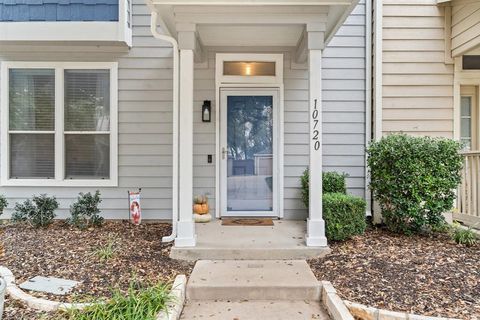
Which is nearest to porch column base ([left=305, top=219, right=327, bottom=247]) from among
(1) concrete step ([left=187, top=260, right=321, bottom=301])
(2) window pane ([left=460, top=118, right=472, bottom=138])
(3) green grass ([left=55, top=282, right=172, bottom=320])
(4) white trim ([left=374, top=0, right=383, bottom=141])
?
(1) concrete step ([left=187, top=260, right=321, bottom=301])

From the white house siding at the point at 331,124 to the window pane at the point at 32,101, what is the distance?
2275 millimetres

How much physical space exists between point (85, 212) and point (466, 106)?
5.97m

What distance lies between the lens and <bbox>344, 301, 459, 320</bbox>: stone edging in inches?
97.9

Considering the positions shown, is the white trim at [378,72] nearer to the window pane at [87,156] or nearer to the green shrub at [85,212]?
the window pane at [87,156]

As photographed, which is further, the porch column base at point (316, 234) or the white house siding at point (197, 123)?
the white house siding at point (197, 123)

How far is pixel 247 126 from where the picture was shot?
5.23m

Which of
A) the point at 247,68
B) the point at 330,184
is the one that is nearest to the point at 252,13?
the point at 247,68

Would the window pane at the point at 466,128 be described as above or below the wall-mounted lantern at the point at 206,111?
below

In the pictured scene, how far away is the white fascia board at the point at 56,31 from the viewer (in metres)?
4.74

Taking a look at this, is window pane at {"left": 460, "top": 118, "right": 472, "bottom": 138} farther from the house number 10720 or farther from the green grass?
the green grass

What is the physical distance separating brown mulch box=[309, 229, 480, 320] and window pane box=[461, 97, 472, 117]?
7.32ft

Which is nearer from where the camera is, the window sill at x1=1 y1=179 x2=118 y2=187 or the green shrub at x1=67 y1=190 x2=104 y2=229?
the green shrub at x1=67 y1=190 x2=104 y2=229

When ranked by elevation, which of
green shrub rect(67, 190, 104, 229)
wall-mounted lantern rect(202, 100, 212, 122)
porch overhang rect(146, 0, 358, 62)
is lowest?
green shrub rect(67, 190, 104, 229)

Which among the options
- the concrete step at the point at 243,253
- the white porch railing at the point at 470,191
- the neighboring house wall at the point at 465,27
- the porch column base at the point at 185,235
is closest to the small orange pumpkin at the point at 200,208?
the porch column base at the point at 185,235
